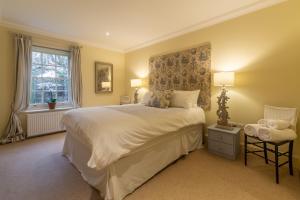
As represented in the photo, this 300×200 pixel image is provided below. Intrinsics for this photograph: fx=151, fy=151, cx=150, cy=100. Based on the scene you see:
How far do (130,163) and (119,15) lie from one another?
2.60 meters

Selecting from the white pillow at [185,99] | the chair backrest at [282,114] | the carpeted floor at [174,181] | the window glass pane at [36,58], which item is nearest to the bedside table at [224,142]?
the carpeted floor at [174,181]

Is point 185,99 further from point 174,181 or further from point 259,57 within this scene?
point 174,181

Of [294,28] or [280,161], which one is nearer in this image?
[294,28]

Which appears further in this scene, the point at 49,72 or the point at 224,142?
the point at 49,72

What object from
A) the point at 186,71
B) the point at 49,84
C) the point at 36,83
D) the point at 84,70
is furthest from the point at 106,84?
the point at 186,71

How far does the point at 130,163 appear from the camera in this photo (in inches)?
70.4

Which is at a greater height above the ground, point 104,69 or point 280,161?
point 104,69

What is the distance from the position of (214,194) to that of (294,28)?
8.32 feet

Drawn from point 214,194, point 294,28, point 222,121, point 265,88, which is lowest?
point 214,194

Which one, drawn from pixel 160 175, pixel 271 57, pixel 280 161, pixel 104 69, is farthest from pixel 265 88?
pixel 104 69

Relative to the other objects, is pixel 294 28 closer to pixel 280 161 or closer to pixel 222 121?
pixel 222 121

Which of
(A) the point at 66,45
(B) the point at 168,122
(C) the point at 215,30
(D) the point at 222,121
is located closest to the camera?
(B) the point at 168,122

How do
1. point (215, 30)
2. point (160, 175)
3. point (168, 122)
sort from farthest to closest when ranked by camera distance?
point (215, 30)
point (168, 122)
point (160, 175)

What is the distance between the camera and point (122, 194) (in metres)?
1.67
